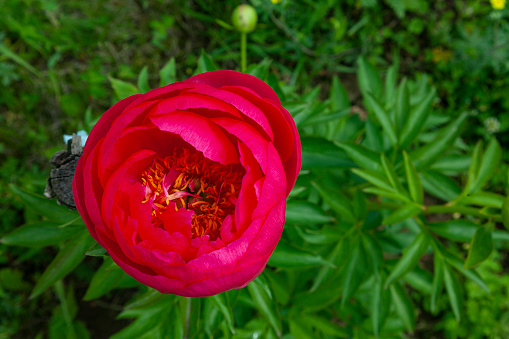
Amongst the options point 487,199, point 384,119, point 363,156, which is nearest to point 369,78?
point 384,119

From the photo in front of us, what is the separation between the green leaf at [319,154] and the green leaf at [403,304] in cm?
72

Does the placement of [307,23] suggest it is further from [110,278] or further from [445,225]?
[110,278]

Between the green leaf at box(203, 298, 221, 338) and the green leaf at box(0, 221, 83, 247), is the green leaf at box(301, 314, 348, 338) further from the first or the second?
the green leaf at box(0, 221, 83, 247)

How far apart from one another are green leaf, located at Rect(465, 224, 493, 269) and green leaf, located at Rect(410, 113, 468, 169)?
1.24 ft

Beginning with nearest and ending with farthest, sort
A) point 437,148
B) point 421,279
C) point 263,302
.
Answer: point 263,302 < point 437,148 < point 421,279

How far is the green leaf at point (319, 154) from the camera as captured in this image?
1.32 meters

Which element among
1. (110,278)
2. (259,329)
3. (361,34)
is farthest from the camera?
(361,34)

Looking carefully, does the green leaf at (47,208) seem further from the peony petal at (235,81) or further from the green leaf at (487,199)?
the green leaf at (487,199)

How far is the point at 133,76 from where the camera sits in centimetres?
245

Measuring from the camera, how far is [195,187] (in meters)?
1.08

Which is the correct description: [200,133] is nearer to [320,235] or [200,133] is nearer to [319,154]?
[319,154]

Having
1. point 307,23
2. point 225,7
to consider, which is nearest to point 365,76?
point 307,23

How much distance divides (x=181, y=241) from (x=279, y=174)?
288 mm

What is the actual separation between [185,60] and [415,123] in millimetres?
1722
